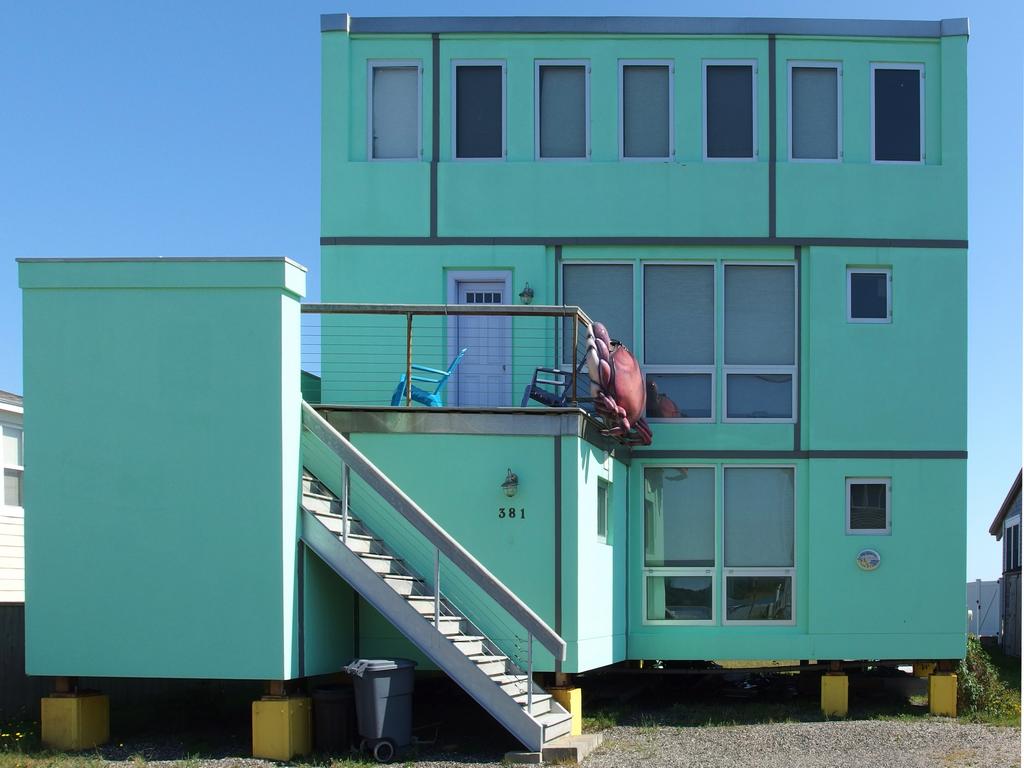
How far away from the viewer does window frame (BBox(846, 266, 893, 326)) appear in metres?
16.9

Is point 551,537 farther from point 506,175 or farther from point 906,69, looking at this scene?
point 906,69

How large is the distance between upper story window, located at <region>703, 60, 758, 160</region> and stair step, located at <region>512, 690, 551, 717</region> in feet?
23.3

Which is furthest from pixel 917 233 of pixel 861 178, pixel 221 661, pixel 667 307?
pixel 221 661

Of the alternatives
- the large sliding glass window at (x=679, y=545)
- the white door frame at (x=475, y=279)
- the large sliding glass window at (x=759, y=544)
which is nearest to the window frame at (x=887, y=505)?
the large sliding glass window at (x=759, y=544)

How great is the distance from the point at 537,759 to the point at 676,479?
517 cm

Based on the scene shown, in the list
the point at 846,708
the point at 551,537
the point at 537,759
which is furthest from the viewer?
the point at 846,708

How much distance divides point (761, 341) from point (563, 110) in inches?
145

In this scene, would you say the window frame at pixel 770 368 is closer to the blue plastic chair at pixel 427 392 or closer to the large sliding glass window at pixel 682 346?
the large sliding glass window at pixel 682 346

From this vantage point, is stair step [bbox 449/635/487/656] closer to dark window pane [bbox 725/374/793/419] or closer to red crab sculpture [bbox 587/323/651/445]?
red crab sculpture [bbox 587/323/651/445]

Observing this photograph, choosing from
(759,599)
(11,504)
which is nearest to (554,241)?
(759,599)

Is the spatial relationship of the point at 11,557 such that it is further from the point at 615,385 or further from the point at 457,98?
the point at 615,385

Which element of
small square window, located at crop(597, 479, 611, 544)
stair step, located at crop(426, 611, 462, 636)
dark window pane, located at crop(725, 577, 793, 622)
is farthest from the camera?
dark window pane, located at crop(725, 577, 793, 622)

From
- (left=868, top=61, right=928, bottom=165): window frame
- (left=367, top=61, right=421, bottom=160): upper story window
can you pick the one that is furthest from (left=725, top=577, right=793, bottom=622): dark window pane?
(left=367, top=61, right=421, bottom=160): upper story window

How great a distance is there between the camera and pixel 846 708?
1645 centimetres
